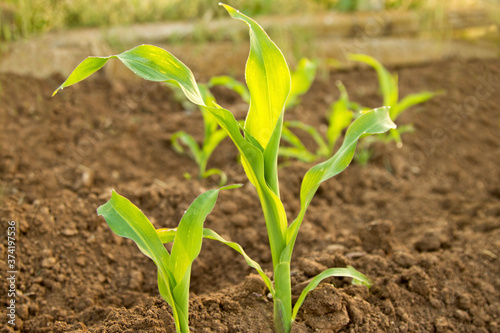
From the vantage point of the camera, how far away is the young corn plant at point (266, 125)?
1192 millimetres

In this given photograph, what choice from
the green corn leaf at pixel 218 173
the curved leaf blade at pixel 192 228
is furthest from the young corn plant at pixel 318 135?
the curved leaf blade at pixel 192 228

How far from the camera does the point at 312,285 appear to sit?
1.36 m

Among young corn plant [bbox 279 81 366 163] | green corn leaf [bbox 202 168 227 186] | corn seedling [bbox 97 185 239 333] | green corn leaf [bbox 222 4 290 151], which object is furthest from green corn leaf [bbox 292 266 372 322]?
young corn plant [bbox 279 81 366 163]

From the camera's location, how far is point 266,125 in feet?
4.29

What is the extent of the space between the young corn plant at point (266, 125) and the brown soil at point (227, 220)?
221mm

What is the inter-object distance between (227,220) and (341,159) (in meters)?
0.92

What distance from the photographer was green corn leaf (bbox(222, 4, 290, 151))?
1.25 metres

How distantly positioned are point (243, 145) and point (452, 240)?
1.25 metres

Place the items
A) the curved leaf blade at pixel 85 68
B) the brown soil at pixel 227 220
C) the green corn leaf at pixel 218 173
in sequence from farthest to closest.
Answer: the green corn leaf at pixel 218 173 < the brown soil at pixel 227 220 < the curved leaf blade at pixel 85 68

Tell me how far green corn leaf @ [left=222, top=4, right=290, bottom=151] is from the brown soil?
1.74 feet

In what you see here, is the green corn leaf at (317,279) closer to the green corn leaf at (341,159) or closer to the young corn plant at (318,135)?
the green corn leaf at (341,159)

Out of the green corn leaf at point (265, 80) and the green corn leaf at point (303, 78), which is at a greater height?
the green corn leaf at point (303, 78)

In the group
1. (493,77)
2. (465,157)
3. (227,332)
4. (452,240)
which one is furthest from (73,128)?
(493,77)

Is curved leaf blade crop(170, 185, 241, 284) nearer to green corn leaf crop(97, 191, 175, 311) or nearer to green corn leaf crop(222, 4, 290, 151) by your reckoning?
green corn leaf crop(97, 191, 175, 311)
